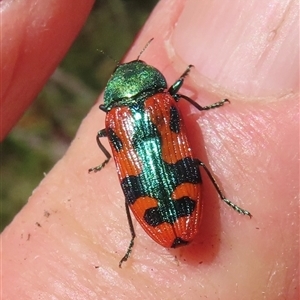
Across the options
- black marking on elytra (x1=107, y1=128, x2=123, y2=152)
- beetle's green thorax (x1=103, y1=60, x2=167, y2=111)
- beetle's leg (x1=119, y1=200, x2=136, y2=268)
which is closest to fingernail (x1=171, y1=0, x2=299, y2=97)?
beetle's green thorax (x1=103, y1=60, x2=167, y2=111)

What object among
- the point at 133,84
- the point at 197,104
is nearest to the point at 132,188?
the point at 197,104

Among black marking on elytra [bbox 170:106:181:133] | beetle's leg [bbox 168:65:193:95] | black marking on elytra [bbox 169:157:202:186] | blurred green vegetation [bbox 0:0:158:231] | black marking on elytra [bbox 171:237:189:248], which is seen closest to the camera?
black marking on elytra [bbox 171:237:189:248]

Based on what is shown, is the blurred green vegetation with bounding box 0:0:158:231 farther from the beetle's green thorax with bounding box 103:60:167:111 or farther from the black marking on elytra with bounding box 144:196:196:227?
the black marking on elytra with bounding box 144:196:196:227

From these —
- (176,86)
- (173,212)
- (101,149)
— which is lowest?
(101,149)

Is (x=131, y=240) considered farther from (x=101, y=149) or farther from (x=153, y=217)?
(x=101, y=149)

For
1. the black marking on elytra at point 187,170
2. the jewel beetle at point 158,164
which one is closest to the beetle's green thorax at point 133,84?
the jewel beetle at point 158,164

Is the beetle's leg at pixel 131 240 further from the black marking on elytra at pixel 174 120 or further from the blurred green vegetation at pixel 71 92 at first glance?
the blurred green vegetation at pixel 71 92
